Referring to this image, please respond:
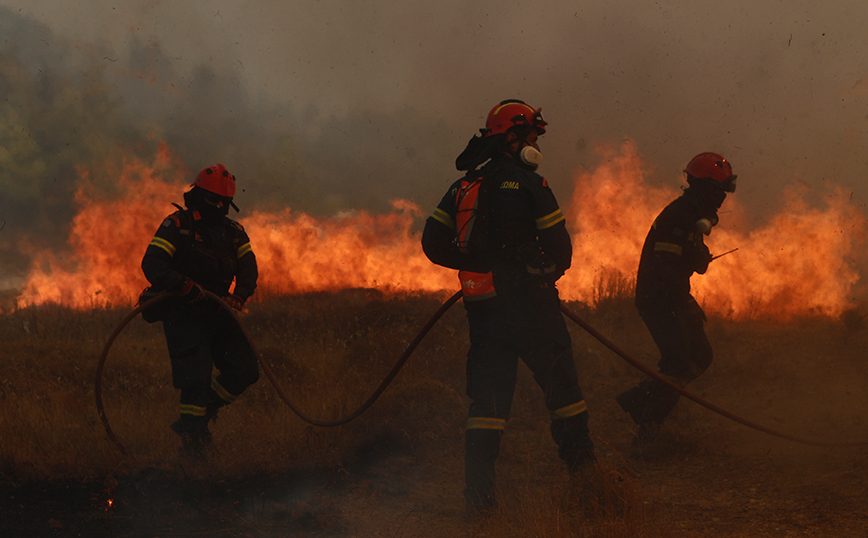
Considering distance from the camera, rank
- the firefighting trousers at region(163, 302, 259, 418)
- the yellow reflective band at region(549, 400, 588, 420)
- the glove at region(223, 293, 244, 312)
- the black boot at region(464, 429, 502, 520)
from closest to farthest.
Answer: the black boot at region(464, 429, 502, 520) < the yellow reflective band at region(549, 400, 588, 420) < the firefighting trousers at region(163, 302, 259, 418) < the glove at region(223, 293, 244, 312)

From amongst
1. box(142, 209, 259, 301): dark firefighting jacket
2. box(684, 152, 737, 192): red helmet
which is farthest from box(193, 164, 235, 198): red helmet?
box(684, 152, 737, 192): red helmet

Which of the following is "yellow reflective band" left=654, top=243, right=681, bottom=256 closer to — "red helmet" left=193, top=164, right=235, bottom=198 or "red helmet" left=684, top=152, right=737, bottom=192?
"red helmet" left=684, top=152, right=737, bottom=192

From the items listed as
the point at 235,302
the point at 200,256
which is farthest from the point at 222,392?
the point at 200,256

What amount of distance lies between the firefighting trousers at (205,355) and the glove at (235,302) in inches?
4.0

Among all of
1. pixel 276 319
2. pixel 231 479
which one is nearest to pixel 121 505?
pixel 231 479

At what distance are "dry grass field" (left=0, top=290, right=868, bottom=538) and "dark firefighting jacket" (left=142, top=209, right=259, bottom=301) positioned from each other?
1.41 meters

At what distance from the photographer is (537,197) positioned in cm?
394

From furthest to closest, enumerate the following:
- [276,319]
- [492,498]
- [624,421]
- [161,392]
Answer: [276,319]
[161,392]
[624,421]
[492,498]

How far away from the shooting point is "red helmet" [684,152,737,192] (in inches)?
210

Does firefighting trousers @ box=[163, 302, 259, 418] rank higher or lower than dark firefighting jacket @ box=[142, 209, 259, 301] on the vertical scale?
lower

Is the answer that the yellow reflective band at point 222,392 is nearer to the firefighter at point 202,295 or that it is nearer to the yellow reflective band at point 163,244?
the firefighter at point 202,295

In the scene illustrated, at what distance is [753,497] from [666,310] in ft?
5.37

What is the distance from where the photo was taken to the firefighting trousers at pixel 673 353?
530 centimetres

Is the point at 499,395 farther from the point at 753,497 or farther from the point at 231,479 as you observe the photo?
the point at 231,479
